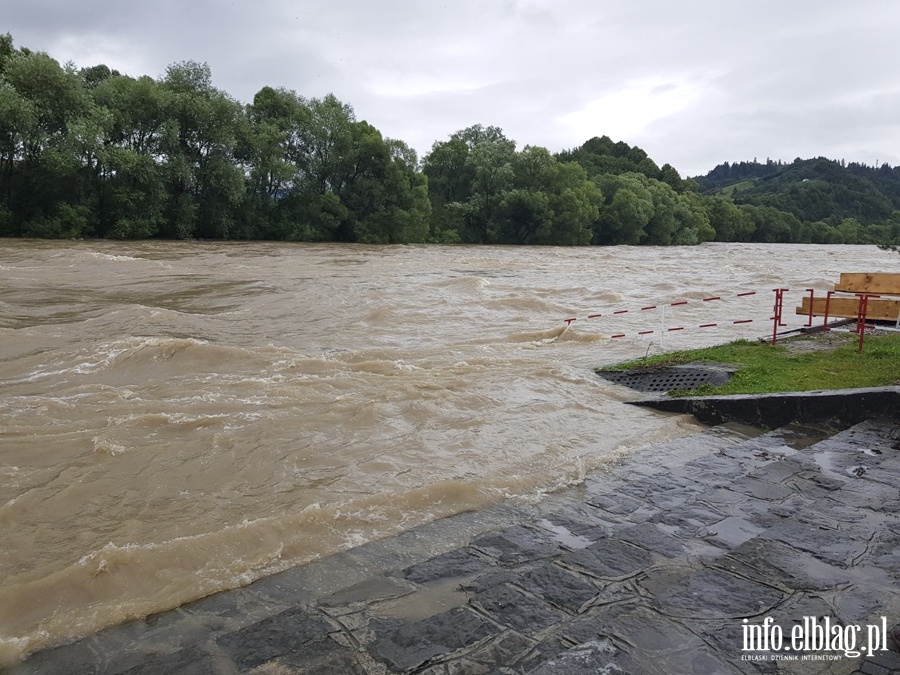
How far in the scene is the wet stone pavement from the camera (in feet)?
10.6

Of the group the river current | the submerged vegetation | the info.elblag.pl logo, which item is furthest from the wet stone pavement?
the submerged vegetation

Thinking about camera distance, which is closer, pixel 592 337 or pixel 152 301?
pixel 592 337

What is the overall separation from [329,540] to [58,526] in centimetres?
223

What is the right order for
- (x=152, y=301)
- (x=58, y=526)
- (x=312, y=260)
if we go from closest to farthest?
(x=58, y=526)
(x=152, y=301)
(x=312, y=260)

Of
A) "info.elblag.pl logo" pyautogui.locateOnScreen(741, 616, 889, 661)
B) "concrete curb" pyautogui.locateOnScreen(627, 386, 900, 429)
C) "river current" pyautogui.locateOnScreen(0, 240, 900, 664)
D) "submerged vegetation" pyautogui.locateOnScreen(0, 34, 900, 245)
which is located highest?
"submerged vegetation" pyautogui.locateOnScreen(0, 34, 900, 245)

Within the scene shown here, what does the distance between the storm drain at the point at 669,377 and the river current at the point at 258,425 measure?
0.38m

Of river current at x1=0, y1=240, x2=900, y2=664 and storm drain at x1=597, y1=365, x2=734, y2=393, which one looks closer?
river current at x1=0, y1=240, x2=900, y2=664

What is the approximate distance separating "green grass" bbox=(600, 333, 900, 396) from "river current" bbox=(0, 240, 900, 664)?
1.21 metres

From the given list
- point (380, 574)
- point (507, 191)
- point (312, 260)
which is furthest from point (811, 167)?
point (380, 574)

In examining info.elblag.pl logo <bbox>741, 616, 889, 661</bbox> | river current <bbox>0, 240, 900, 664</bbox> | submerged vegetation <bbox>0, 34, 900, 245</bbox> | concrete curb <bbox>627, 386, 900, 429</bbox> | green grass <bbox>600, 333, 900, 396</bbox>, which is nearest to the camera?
info.elblag.pl logo <bbox>741, 616, 889, 661</bbox>

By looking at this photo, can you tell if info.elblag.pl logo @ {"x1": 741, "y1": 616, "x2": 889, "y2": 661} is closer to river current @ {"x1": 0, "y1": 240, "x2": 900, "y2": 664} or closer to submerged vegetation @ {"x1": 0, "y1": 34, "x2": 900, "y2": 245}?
river current @ {"x1": 0, "y1": 240, "x2": 900, "y2": 664}

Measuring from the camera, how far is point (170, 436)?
7355mm

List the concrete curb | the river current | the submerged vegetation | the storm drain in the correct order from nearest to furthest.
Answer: the river current, the concrete curb, the storm drain, the submerged vegetation

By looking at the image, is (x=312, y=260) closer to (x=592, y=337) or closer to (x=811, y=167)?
(x=592, y=337)
